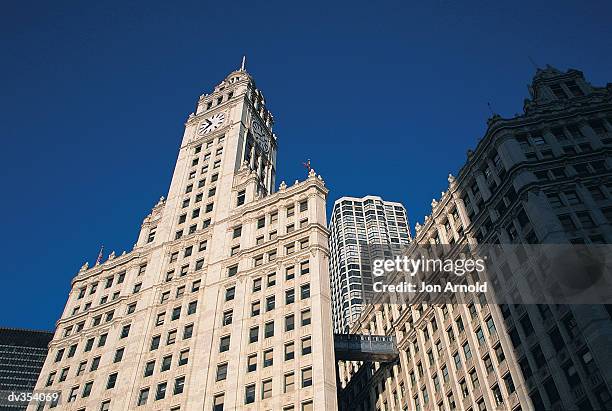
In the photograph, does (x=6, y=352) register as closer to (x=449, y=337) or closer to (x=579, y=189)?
(x=449, y=337)

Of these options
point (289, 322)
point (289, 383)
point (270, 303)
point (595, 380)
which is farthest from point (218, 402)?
point (595, 380)

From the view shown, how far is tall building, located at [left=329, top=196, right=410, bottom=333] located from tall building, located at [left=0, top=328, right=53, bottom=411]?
8329 centimetres

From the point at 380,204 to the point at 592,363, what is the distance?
127878mm

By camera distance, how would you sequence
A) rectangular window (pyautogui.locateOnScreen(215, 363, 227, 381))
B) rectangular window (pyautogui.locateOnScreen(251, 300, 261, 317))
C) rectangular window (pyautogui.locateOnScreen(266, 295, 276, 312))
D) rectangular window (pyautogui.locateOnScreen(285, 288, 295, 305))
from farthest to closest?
rectangular window (pyautogui.locateOnScreen(251, 300, 261, 317))
rectangular window (pyautogui.locateOnScreen(266, 295, 276, 312))
rectangular window (pyautogui.locateOnScreen(285, 288, 295, 305))
rectangular window (pyautogui.locateOnScreen(215, 363, 227, 381))

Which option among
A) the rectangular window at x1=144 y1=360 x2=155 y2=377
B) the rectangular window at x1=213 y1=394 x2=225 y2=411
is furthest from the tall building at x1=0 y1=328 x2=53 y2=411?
the rectangular window at x1=213 y1=394 x2=225 y2=411

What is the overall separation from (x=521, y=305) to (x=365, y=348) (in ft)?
75.4

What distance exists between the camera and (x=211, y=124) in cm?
10812

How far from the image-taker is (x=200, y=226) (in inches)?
3359

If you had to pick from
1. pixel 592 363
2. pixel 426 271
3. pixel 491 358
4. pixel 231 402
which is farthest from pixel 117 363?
pixel 592 363

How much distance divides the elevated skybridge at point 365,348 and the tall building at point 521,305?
125 centimetres

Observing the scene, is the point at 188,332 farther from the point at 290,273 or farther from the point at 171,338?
the point at 290,273

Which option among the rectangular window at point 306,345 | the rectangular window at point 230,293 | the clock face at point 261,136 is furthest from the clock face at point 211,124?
the rectangular window at point 306,345

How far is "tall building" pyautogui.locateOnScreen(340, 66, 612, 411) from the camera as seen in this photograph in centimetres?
4628

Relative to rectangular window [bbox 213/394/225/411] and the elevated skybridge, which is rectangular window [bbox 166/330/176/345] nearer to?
rectangular window [bbox 213/394/225/411]
